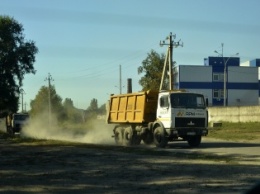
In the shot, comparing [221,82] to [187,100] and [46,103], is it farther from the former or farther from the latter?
[187,100]

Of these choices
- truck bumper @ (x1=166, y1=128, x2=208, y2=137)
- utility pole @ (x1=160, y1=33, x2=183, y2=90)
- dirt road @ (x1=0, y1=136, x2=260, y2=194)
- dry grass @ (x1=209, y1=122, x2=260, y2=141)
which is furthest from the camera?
utility pole @ (x1=160, y1=33, x2=183, y2=90)

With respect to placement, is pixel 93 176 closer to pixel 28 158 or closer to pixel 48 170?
pixel 48 170

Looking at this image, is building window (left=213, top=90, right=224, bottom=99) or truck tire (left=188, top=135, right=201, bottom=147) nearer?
truck tire (left=188, top=135, right=201, bottom=147)

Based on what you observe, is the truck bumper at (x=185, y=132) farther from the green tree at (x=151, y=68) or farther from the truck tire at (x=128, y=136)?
the green tree at (x=151, y=68)

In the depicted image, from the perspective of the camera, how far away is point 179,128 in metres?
23.9

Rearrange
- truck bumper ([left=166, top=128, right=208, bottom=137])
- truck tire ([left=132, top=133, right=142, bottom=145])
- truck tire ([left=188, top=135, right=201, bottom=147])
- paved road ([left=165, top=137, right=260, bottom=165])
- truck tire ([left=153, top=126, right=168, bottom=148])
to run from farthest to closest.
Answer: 1. truck tire ([left=132, top=133, right=142, bottom=145])
2. truck tire ([left=188, top=135, right=201, bottom=147])
3. truck tire ([left=153, top=126, right=168, bottom=148])
4. truck bumper ([left=166, top=128, right=208, bottom=137])
5. paved road ([left=165, top=137, right=260, bottom=165])

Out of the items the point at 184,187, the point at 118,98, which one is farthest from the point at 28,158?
the point at 118,98

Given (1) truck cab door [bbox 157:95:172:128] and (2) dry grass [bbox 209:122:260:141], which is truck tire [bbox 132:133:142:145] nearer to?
(1) truck cab door [bbox 157:95:172:128]

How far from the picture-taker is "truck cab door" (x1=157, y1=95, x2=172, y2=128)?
23812 millimetres

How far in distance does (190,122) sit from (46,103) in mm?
75983

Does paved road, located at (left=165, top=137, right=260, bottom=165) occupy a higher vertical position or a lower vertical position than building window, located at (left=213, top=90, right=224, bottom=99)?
lower

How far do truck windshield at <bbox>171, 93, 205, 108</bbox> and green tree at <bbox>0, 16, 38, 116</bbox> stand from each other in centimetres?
1011

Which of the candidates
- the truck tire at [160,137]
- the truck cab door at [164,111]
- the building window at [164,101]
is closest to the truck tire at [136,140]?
the truck tire at [160,137]

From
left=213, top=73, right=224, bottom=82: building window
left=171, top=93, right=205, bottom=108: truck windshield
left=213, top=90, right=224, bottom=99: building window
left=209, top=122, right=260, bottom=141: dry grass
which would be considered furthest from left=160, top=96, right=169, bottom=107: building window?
left=213, top=90, right=224, bottom=99: building window
